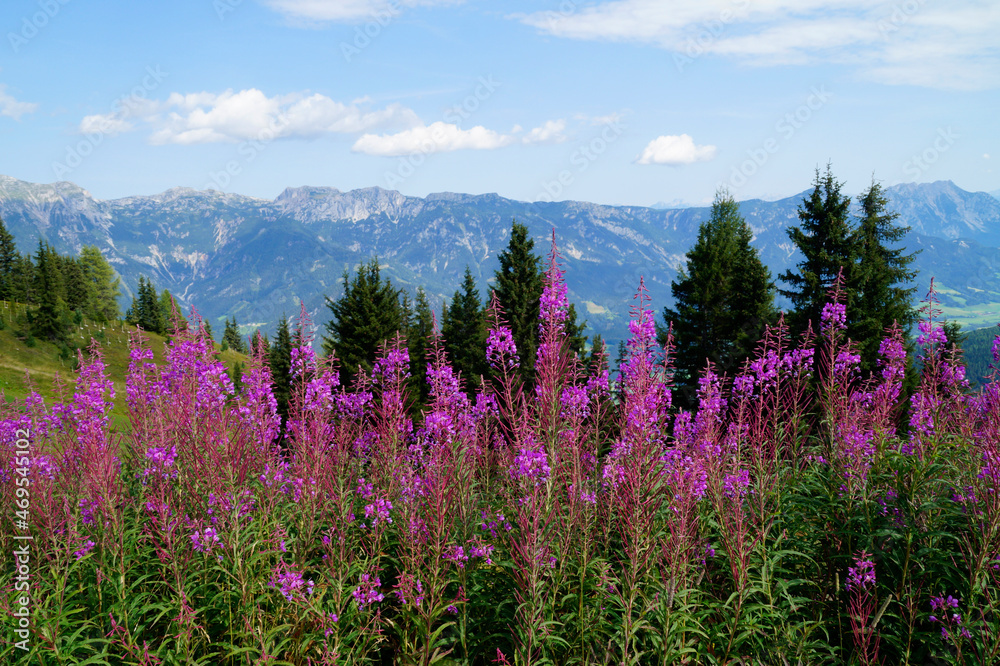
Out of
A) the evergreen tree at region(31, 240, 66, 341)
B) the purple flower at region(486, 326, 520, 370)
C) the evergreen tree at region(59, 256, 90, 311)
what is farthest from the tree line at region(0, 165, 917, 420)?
the evergreen tree at region(59, 256, 90, 311)

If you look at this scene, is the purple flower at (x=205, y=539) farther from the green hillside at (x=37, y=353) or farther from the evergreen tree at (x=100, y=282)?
the evergreen tree at (x=100, y=282)

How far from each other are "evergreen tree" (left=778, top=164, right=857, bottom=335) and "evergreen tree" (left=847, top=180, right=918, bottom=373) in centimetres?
68

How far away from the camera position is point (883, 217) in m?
34.2

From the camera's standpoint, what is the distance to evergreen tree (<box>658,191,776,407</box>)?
33812 mm

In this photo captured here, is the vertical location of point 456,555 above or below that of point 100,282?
above

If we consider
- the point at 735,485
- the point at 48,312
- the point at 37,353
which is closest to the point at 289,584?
the point at 735,485

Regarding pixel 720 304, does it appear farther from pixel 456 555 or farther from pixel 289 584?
pixel 289 584

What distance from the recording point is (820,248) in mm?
32375

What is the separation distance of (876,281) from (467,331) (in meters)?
27.1

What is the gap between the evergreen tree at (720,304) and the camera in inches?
1331

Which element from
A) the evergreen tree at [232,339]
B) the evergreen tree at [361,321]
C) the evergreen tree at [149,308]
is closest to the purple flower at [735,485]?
the evergreen tree at [361,321]

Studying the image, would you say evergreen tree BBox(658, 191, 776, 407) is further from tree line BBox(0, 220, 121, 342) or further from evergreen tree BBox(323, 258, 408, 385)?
tree line BBox(0, 220, 121, 342)

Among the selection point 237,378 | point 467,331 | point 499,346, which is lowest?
point 237,378

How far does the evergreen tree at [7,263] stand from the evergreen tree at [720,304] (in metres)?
97.1
